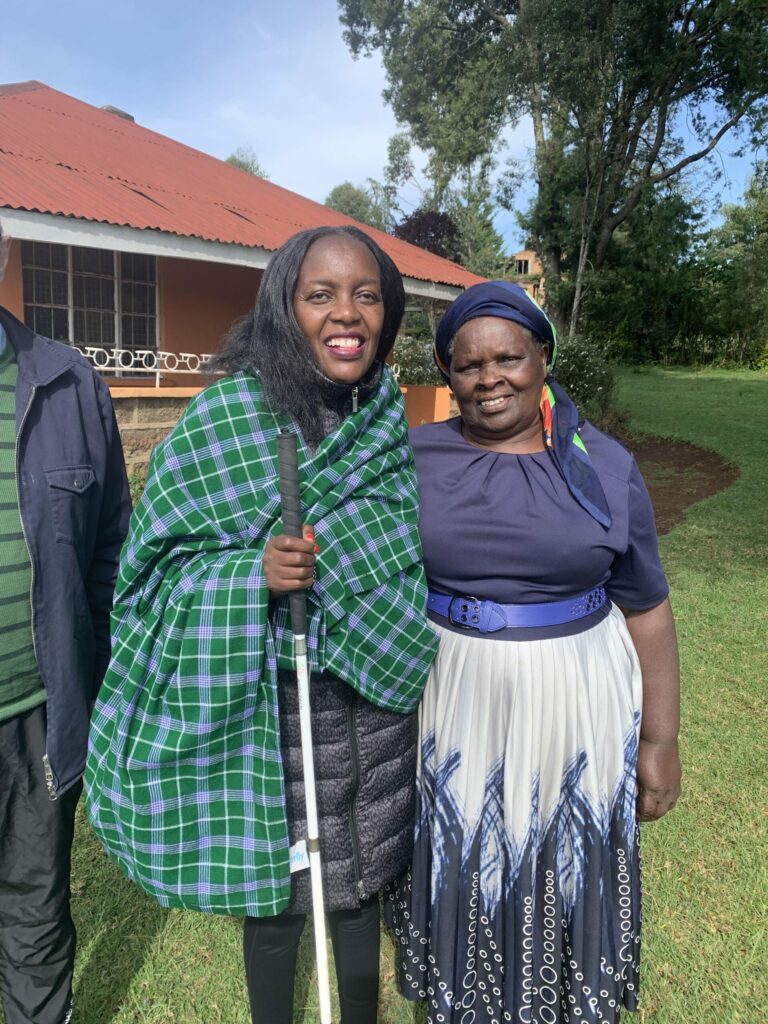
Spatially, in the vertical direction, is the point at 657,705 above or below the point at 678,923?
above

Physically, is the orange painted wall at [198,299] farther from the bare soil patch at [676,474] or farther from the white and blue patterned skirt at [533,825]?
the white and blue patterned skirt at [533,825]

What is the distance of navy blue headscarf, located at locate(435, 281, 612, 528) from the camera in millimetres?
1821

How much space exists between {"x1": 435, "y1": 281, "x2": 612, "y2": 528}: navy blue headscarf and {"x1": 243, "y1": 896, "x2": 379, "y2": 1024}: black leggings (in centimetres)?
120

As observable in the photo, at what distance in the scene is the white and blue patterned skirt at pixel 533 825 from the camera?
6.00 feet

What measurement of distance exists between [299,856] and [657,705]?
1012 millimetres

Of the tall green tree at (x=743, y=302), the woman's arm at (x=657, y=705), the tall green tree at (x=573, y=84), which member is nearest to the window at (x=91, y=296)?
the woman's arm at (x=657, y=705)

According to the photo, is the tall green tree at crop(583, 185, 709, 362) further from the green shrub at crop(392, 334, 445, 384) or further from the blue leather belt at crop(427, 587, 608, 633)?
the blue leather belt at crop(427, 587, 608, 633)

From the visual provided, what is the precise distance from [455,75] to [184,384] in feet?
47.2

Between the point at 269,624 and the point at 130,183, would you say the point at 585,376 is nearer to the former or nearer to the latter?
the point at 130,183

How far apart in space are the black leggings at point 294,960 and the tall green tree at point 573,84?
15.2 meters

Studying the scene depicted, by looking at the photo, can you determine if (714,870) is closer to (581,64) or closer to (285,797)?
(285,797)

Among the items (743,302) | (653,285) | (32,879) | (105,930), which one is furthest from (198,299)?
(743,302)

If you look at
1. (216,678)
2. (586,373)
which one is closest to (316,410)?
(216,678)

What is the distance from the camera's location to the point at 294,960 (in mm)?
1917
